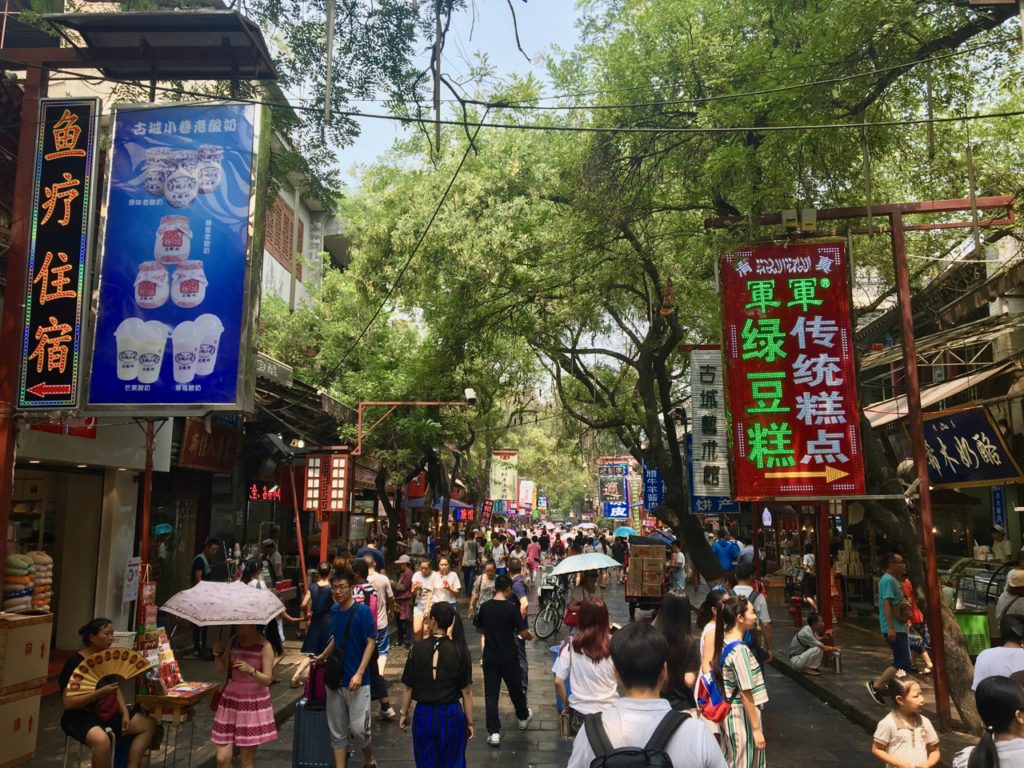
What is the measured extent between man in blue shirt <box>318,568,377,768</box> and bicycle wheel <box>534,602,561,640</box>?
920cm

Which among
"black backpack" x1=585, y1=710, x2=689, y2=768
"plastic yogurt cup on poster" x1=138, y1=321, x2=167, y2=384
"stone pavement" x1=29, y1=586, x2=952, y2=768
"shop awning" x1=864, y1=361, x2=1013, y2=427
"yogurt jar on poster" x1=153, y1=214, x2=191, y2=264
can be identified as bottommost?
"stone pavement" x1=29, y1=586, x2=952, y2=768

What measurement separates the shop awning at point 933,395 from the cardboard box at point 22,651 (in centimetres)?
1125

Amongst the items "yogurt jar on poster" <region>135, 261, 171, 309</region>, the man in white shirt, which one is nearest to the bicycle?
the man in white shirt

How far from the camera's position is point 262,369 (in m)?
11.9

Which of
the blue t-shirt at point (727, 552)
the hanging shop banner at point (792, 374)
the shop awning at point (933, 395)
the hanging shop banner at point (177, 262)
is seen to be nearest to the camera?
the hanging shop banner at point (177, 262)

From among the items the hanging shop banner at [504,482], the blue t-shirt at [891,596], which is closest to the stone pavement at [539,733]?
the blue t-shirt at [891,596]

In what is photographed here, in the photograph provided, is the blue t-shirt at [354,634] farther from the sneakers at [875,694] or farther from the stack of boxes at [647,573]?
the stack of boxes at [647,573]

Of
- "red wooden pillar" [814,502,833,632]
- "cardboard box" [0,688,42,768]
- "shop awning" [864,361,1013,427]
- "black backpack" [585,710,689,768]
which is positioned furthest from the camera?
"red wooden pillar" [814,502,833,632]

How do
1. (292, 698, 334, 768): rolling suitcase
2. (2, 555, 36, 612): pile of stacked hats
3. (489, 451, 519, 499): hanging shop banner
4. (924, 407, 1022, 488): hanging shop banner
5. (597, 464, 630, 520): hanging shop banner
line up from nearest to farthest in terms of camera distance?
(292, 698, 334, 768): rolling suitcase → (2, 555, 36, 612): pile of stacked hats → (924, 407, 1022, 488): hanging shop banner → (597, 464, 630, 520): hanging shop banner → (489, 451, 519, 499): hanging shop banner

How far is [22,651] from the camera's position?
6.46 meters

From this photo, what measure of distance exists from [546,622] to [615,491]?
27.0 m

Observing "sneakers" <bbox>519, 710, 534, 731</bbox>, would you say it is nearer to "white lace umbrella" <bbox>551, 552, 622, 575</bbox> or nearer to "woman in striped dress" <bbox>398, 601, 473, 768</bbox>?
"white lace umbrella" <bbox>551, 552, 622, 575</bbox>

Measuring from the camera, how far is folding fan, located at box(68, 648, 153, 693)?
18.9 feet

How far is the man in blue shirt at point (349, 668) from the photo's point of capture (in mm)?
6488
